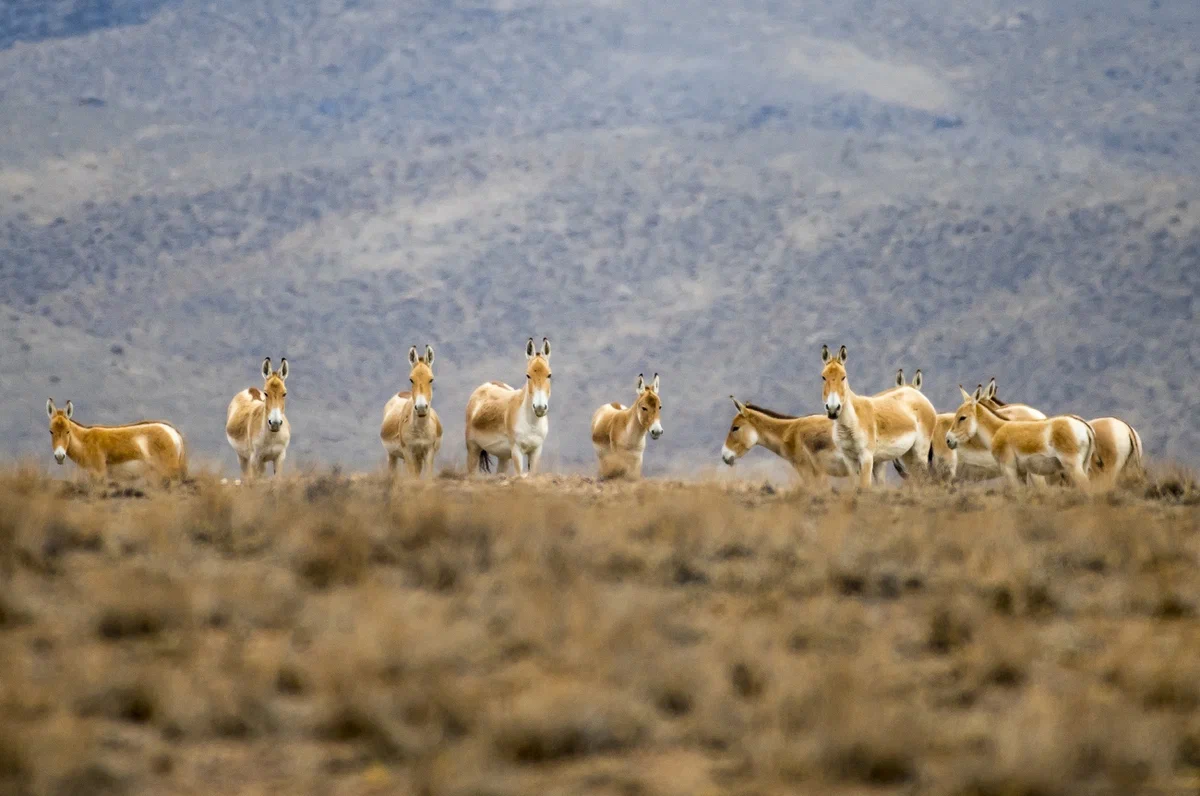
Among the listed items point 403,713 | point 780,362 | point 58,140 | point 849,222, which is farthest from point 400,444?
point 58,140

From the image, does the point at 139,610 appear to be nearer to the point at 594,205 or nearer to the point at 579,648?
the point at 579,648

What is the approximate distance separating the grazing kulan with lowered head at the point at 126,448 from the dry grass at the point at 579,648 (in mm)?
5423

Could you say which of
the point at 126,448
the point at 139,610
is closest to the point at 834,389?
the point at 126,448

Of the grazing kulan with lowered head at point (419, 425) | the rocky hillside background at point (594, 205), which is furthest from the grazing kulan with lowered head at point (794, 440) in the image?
the rocky hillside background at point (594, 205)

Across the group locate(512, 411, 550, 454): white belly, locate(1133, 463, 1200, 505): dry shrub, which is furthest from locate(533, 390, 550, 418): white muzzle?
locate(1133, 463, 1200, 505): dry shrub

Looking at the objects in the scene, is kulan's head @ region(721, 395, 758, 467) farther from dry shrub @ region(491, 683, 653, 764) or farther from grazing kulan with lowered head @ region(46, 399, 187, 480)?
dry shrub @ region(491, 683, 653, 764)

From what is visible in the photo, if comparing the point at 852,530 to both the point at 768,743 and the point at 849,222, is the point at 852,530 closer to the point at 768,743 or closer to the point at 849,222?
the point at 768,743

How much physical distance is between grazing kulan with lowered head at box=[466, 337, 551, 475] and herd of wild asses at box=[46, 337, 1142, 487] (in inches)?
0.8

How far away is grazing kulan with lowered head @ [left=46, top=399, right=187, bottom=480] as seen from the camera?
20.3m

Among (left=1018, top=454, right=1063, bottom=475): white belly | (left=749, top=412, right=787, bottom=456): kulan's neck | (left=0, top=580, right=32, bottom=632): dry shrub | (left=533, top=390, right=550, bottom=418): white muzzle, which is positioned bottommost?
(left=0, top=580, right=32, bottom=632): dry shrub

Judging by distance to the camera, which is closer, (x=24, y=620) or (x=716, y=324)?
(x=24, y=620)

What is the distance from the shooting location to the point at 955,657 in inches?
411

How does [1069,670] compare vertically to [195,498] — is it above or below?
below

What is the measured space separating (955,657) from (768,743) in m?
2.38
